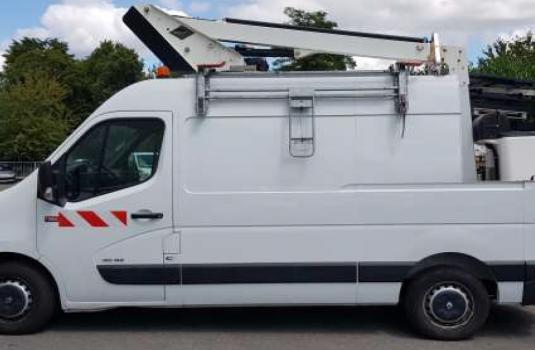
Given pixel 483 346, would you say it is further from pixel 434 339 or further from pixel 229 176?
pixel 229 176

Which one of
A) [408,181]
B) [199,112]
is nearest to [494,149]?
[408,181]

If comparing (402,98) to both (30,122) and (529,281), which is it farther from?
(30,122)

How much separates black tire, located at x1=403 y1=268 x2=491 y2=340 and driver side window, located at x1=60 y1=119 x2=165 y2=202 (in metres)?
2.71

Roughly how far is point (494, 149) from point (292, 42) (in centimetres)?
234

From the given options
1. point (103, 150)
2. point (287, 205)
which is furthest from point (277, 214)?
point (103, 150)

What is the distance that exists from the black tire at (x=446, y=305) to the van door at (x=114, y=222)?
2246 millimetres

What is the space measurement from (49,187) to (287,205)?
2173mm

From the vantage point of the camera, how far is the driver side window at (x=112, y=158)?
265 inches

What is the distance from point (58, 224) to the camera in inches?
262

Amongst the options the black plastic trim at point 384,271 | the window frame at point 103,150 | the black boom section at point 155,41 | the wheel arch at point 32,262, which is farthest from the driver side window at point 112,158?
the black plastic trim at point 384,271

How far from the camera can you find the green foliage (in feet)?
178

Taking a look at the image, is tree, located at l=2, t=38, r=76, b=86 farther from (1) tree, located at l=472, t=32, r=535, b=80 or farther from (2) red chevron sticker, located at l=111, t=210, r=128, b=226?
(2) red chevron sticker, located at l=111, t=210, r=128, b=226

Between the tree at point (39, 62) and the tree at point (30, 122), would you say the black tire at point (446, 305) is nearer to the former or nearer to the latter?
the tree at point (30, 122)

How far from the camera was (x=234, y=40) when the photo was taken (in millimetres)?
7656
